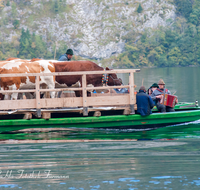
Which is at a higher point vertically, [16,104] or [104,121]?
[16,104]

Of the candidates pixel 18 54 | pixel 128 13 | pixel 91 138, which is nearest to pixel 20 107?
pixel 91 138

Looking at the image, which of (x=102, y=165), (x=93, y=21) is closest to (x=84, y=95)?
(x=102, y=165)

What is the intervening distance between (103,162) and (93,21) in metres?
187

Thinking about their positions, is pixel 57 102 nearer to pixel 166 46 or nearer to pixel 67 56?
pixel 67 56

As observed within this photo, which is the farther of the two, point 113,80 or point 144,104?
point 113,80

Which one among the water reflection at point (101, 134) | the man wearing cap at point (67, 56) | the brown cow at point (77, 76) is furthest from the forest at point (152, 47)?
the water reflection at point (101, 134)

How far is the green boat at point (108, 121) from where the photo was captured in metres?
11.9

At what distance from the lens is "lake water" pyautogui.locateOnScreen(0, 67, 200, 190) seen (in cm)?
740

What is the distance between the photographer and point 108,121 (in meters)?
12.1

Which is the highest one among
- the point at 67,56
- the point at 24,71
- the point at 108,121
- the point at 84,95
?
the point at 67,56

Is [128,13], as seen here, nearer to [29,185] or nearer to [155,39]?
[155,39]

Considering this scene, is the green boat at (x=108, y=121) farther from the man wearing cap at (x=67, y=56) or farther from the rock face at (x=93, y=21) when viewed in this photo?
the rock face at (x=93, y=21)

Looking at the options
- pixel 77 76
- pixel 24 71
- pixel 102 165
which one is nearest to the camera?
pixel 102 165

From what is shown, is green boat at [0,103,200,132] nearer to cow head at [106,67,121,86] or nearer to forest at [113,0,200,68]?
cow head at [106,67,121,86]
